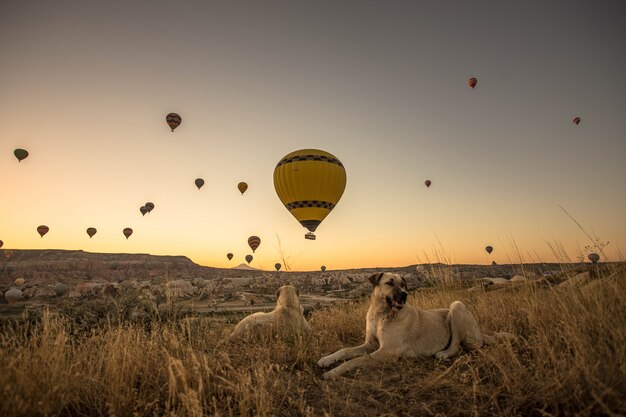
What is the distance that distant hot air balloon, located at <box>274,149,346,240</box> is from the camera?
65.9ft

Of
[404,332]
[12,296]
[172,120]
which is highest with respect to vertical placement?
[172,120]

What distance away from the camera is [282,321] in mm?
7066

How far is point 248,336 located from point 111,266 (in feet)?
300

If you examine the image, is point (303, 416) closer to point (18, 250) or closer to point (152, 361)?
point (152, 361)

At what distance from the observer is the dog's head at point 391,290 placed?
5059mm

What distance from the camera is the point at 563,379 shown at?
2.83 meters

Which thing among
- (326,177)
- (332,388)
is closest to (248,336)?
(332,388)

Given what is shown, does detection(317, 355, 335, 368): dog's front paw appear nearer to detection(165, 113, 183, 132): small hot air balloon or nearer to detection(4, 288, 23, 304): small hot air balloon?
detection(165, 113, 183, 132): small hot air balloon

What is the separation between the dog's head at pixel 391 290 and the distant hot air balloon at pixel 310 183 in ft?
48.6

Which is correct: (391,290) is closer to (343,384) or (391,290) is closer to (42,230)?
(343,384)

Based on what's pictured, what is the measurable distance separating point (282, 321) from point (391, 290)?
3001 millimetres

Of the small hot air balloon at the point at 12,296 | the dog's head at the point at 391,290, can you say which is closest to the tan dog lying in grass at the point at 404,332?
the dog's head at the point at 391,290

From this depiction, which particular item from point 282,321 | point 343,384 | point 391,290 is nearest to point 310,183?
point 282,321

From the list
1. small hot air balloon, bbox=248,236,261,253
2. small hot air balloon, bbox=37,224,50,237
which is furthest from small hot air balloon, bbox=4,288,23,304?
small hot air balloon, bbox=248,236,261,253
